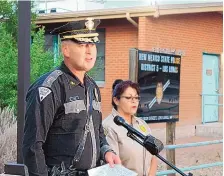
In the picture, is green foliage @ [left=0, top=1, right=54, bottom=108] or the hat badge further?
green foliage @ [left=0, top=1, right=54, bottom=108]

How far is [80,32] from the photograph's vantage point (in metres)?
2.75

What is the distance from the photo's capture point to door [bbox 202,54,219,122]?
14.4 m

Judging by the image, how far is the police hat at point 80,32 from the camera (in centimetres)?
272

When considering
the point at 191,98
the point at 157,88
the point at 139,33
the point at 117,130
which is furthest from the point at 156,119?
the point at 191,98

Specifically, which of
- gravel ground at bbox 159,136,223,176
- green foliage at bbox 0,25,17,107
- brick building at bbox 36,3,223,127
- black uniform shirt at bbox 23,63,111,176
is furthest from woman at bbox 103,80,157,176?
brick building at bbox 36,3,223,127

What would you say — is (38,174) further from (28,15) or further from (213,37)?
(213,37)

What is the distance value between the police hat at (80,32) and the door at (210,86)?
38.5ft

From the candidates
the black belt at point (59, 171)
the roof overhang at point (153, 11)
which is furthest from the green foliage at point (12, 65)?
the black belt at point (59, 171)

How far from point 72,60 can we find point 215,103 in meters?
12.4

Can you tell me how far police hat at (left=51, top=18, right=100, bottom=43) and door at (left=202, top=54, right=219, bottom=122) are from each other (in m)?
11.7

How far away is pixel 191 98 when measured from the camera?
1399 centimetres

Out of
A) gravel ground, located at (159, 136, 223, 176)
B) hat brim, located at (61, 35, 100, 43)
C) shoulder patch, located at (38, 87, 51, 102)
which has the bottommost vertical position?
gravel ground, located at (159, 136, 223, 176)

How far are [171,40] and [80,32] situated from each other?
10.9 meters

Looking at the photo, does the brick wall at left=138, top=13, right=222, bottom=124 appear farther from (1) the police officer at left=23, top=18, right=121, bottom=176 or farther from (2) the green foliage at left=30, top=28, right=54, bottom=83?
(1) the police officer at left=23, top=18, right=121, bottom=176
